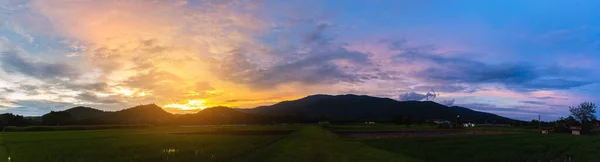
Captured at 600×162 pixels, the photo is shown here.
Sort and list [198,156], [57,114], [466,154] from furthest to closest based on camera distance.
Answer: [57,114] → [466,154] → [198,156]

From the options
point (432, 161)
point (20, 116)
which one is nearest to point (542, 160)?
point (432, 161)

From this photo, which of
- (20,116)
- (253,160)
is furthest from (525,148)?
(20,116)

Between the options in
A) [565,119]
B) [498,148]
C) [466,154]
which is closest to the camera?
[466,154]

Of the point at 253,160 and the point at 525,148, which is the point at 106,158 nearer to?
the point at 253,160

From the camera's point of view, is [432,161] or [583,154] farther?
[583,154]

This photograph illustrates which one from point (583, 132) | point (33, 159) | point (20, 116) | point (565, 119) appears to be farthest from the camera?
point (565, 119)

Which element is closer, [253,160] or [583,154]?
[253,160]

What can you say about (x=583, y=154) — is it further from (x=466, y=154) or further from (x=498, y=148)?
(x=466, y=154)

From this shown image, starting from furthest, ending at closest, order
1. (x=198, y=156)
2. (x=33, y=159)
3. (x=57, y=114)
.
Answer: (x=57, y=114) < (x=198, y=156) < (x=33, y=159)
